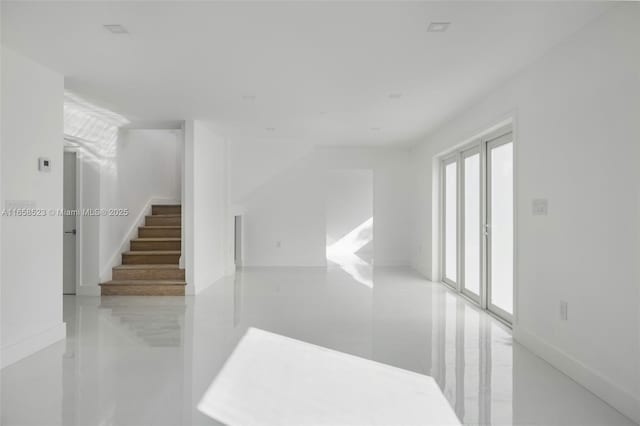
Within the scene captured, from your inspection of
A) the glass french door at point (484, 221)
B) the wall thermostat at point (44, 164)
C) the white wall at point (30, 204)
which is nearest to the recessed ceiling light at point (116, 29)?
the white wall at point (30, 204)

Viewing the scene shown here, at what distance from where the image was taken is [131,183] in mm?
7043

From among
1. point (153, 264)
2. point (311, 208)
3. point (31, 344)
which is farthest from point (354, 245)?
point (31, 344)

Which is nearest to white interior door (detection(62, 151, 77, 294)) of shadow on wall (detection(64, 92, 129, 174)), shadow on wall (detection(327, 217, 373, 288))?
shadow on wall (detection(64, 92, 129, 174))

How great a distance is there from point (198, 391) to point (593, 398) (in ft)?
8.26

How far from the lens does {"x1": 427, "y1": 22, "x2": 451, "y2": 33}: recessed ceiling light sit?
9.23 feet

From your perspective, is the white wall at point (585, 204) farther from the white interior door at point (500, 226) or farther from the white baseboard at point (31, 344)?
the white baseboard at point (31, 344)

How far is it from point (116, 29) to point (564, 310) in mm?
3819

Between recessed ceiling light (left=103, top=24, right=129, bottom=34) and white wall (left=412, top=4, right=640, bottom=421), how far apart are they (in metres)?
3.21

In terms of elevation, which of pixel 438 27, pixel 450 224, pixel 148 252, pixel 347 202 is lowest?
pixel 148 252

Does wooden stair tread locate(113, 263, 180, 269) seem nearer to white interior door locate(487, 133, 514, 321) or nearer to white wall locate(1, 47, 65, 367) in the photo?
white wall locate(1, 47, 65, 367)

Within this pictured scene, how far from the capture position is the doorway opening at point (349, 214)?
1113 centimetres

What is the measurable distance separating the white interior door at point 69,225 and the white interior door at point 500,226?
5.55m

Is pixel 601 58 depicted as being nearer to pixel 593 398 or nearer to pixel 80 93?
pixel 593 398

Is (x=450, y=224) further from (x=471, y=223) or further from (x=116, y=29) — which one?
(x=116, y=29)
